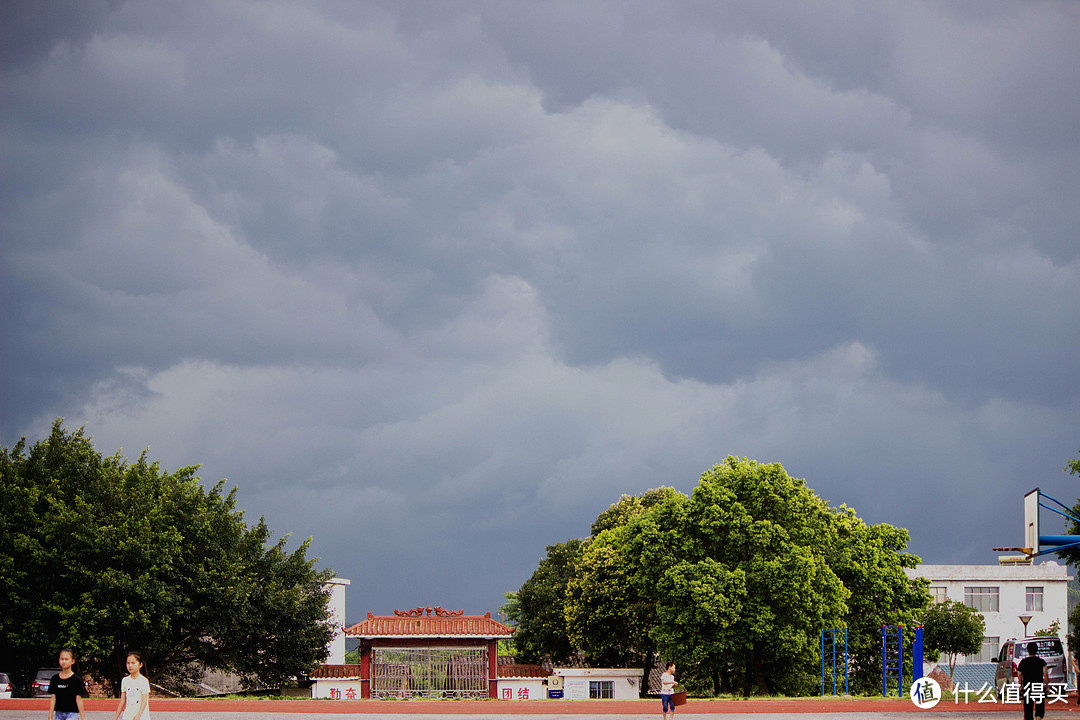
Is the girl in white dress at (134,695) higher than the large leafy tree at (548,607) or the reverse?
higher

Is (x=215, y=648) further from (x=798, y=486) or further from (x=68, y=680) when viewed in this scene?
(x=68, y=680)

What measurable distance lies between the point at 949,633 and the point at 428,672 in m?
27.1

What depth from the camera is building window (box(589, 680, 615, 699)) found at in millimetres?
37969

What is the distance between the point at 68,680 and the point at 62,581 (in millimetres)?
24342

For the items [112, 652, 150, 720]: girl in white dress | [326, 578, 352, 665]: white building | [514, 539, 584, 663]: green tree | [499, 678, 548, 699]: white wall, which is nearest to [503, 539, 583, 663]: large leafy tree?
[514, 539, 584, 663]: green tree

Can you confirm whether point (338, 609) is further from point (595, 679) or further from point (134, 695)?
point (134, 695)

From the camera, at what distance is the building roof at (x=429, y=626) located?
34.9 meters

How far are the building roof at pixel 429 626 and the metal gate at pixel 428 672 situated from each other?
0.77m

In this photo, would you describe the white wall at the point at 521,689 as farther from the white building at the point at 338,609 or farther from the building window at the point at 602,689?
the white building at the point at 338,609

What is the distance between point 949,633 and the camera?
46.3m

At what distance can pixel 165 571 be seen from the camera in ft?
107

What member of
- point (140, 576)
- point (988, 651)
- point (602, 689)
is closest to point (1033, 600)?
point (988, 651)

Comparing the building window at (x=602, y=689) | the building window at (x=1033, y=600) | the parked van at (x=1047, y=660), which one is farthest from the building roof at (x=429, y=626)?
the building window at (x=1033, y=600)

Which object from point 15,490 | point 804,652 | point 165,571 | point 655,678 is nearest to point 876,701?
point 804,652
